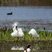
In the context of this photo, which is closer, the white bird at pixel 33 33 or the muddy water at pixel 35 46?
the muddy water at pixel 35 46

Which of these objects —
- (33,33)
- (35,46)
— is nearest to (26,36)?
(33,33)

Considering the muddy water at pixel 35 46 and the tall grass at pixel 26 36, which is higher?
the muddy water at pixel 35 46

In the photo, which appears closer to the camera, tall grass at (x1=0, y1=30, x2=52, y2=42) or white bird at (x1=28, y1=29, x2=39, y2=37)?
tall grass at (x1=0, y1=30, x2=52, y2=42)

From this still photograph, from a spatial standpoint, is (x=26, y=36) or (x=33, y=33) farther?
(x=33, y=33)

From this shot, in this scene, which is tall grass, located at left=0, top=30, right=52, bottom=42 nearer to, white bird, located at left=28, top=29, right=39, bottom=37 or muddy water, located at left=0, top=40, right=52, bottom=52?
white bird, located at left=28, top=29, right=39, bottom=37

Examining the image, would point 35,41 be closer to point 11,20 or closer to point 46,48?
point 46,48

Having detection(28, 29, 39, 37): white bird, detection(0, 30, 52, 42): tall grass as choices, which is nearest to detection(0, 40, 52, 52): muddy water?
detection(0, 30, 52, 42): tall grass

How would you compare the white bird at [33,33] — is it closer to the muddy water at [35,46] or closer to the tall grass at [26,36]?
the tall grass at [26,36]

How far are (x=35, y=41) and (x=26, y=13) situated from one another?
467 cm

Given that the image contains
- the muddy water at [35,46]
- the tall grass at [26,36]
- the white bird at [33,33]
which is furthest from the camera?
the white bird at [33,33]

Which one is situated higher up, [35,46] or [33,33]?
[35,46]

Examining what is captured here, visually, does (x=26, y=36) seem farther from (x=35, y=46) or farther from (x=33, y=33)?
(x=35, y=46)

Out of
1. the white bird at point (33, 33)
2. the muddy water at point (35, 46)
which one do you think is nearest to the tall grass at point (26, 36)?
the white bird at point (33, 33)

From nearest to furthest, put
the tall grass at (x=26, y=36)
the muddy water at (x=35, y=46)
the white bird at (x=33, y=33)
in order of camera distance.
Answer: the muddy water at (x=35, y=46) < the tall grass at (x=26, y=36) < the white bird at (x=33, y=33)
